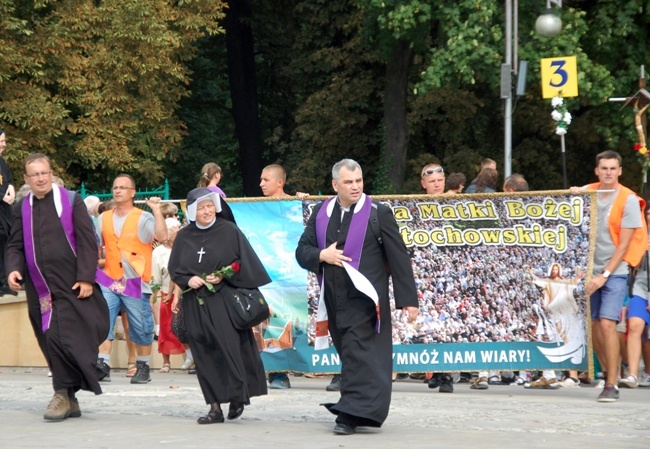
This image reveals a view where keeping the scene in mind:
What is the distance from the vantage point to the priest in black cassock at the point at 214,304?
1030 centimetres

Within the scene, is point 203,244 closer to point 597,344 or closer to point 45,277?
point 45,277

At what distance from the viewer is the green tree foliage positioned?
2736 cm

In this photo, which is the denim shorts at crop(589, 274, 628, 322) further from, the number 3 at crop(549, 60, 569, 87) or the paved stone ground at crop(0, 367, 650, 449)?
the number 3 at crop(549, 60, 569, 87)

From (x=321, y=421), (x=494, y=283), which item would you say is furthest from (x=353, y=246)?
(x=494, y=283)

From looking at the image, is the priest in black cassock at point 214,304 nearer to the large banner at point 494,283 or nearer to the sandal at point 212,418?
the sandal at point 212,418

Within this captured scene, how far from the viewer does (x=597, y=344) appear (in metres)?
12.7

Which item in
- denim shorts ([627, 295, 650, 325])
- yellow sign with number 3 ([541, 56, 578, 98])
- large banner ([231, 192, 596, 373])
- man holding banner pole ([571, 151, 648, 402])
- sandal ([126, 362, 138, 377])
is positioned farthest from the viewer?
yellow sign with number 3 ([541, 56, 578, 98])

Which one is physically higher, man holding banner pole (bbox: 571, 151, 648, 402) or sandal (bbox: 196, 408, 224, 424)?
man holding banner pole (bbox: 571, 151, 648, 402)

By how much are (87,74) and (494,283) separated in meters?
17.1

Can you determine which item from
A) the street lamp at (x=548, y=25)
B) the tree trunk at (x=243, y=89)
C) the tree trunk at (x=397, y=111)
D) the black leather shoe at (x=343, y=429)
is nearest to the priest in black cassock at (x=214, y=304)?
the black leather shoe at (x=343, y=429)

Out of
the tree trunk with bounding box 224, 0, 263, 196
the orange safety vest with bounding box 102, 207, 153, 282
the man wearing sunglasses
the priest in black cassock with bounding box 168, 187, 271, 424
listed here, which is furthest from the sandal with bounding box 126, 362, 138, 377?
the tree trunk with bounding box 224, 0, 263, 196

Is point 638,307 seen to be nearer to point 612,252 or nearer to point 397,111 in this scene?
point 612,252

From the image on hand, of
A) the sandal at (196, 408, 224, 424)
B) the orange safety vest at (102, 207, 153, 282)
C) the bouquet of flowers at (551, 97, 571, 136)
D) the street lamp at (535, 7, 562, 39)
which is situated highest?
the street lamp at (535, 7, 562, 39)

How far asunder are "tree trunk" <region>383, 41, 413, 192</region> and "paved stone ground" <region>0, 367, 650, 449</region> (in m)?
17.8
